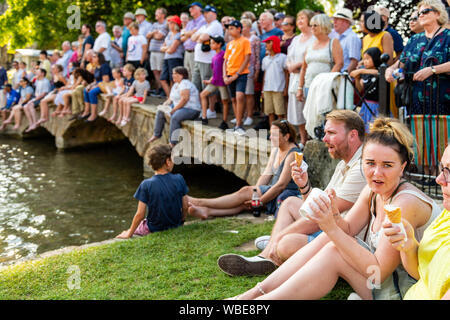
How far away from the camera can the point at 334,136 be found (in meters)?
3.77

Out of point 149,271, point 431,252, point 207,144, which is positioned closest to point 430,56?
point 431,252

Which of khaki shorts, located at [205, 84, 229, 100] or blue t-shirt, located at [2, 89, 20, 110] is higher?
blue t-shirt, located at [2, 89, 20, 110]

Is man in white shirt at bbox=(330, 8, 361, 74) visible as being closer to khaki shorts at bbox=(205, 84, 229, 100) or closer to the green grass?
the green grass

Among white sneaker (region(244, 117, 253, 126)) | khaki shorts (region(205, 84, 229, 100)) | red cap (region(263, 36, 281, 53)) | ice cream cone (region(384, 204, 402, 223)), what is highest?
red cap (region(263, 36, 281, 53))

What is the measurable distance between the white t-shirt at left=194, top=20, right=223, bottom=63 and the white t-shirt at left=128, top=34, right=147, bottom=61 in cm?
277

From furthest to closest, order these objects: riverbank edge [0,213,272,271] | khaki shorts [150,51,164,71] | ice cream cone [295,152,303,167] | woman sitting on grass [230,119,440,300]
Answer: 1. khaki shorts [150,51,164,71]
2. riverbank edge [0,213,272,271]
3. ice cream cone [295,152,303,167]
4. woman sitting on grass [230,119,440,300]

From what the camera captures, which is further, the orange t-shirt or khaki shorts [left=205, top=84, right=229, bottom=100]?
khaki shorts [left=205, top=84, right=229, bottom=100]

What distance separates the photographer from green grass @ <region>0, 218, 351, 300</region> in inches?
154

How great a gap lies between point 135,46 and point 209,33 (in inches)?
129

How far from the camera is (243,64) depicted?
8.39m

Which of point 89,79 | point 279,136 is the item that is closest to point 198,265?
point 279,136

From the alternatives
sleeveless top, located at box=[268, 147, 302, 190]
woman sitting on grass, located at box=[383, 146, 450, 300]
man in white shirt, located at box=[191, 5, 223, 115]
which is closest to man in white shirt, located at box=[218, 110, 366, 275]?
woman sitting on grass, located at box=[383, 146, 450, 300]

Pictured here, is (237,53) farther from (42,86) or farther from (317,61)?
(42,86)

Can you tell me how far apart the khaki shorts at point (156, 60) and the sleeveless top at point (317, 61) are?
5.77 metres
